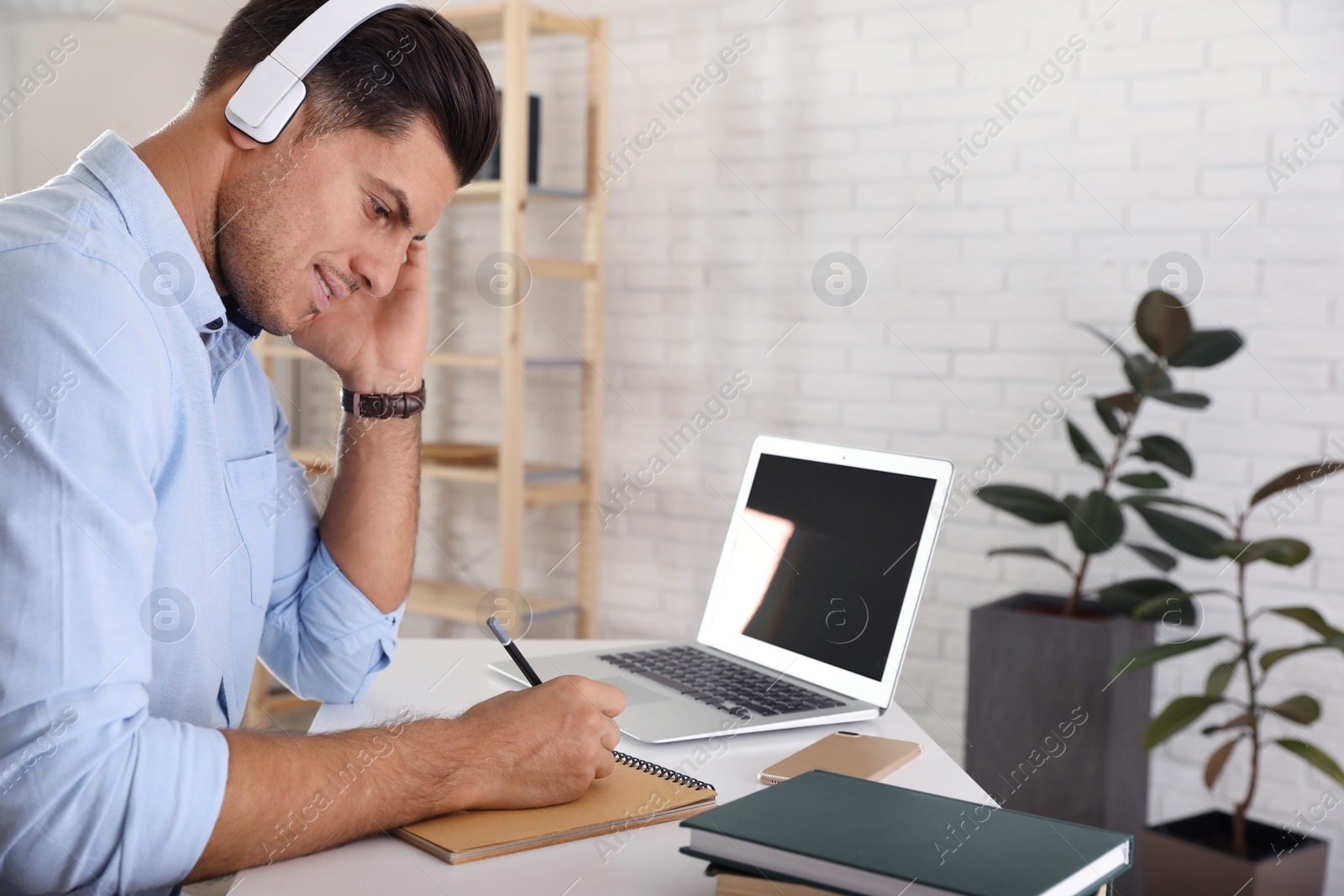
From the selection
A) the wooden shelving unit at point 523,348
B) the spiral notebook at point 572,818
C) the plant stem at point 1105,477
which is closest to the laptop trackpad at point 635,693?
the spiral notebook at point 572,818

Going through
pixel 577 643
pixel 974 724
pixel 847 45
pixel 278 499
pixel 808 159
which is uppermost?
pixel 847 45

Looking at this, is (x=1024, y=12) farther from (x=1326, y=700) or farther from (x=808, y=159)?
(x=1326, y=700)

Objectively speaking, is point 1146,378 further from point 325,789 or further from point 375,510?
point 325,789

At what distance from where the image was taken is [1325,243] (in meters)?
2.30

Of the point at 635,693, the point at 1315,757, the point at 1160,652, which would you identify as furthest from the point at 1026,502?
the point at 635,693

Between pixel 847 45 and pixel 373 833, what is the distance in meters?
2.50

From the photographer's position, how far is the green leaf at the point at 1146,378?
7.05ft

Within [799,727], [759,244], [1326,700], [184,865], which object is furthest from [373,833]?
[759,244]

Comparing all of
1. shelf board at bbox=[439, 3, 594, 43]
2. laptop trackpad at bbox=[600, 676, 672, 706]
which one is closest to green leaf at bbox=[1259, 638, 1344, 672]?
Result: laptop trackpad at bbox=[600, 676, 672, 706]

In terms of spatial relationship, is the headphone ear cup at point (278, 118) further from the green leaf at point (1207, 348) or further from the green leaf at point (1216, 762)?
the green leaf at point (1216, 762)

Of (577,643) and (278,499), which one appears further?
(577,643)

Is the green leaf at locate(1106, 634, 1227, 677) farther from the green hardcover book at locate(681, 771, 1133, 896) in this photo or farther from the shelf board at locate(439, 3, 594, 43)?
the shelf board at locate(439, 3, 594, 43)

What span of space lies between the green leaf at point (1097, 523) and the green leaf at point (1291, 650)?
1.07ft

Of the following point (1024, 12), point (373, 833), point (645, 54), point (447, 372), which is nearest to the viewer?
point (373, 833)
